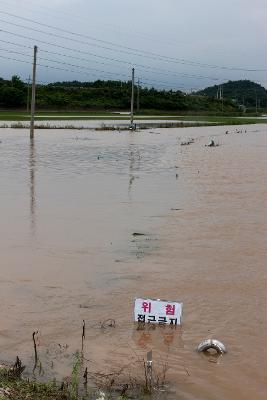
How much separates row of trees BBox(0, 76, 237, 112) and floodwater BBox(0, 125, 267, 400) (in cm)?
6725

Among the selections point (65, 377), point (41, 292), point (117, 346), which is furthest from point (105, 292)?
point (65, 377)

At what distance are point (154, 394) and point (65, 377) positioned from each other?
75 cm

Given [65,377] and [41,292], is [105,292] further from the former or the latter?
[65,377]

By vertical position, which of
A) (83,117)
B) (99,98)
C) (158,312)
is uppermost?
(99,98)

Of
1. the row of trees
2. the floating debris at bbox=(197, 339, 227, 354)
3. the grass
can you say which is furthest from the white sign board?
the row of trees

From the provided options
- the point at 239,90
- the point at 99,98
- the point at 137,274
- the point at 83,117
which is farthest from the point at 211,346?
the point at 239,90

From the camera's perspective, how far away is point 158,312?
5.53 metres

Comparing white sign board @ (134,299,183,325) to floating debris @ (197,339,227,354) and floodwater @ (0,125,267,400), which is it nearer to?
floodwater @ (0,125,267,400)

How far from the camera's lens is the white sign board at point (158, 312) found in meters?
5.47

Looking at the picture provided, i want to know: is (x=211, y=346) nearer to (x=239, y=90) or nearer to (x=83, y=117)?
(x=83, y=117)

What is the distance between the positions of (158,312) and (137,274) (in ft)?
6.03

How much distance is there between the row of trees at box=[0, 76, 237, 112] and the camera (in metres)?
81.2

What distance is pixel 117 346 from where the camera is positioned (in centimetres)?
523

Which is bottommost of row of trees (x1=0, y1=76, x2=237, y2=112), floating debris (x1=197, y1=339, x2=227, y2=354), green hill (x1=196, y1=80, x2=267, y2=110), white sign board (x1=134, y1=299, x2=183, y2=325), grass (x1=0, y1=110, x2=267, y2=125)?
floating debris (x1=197, y1=339, x2=227, y2=354)
